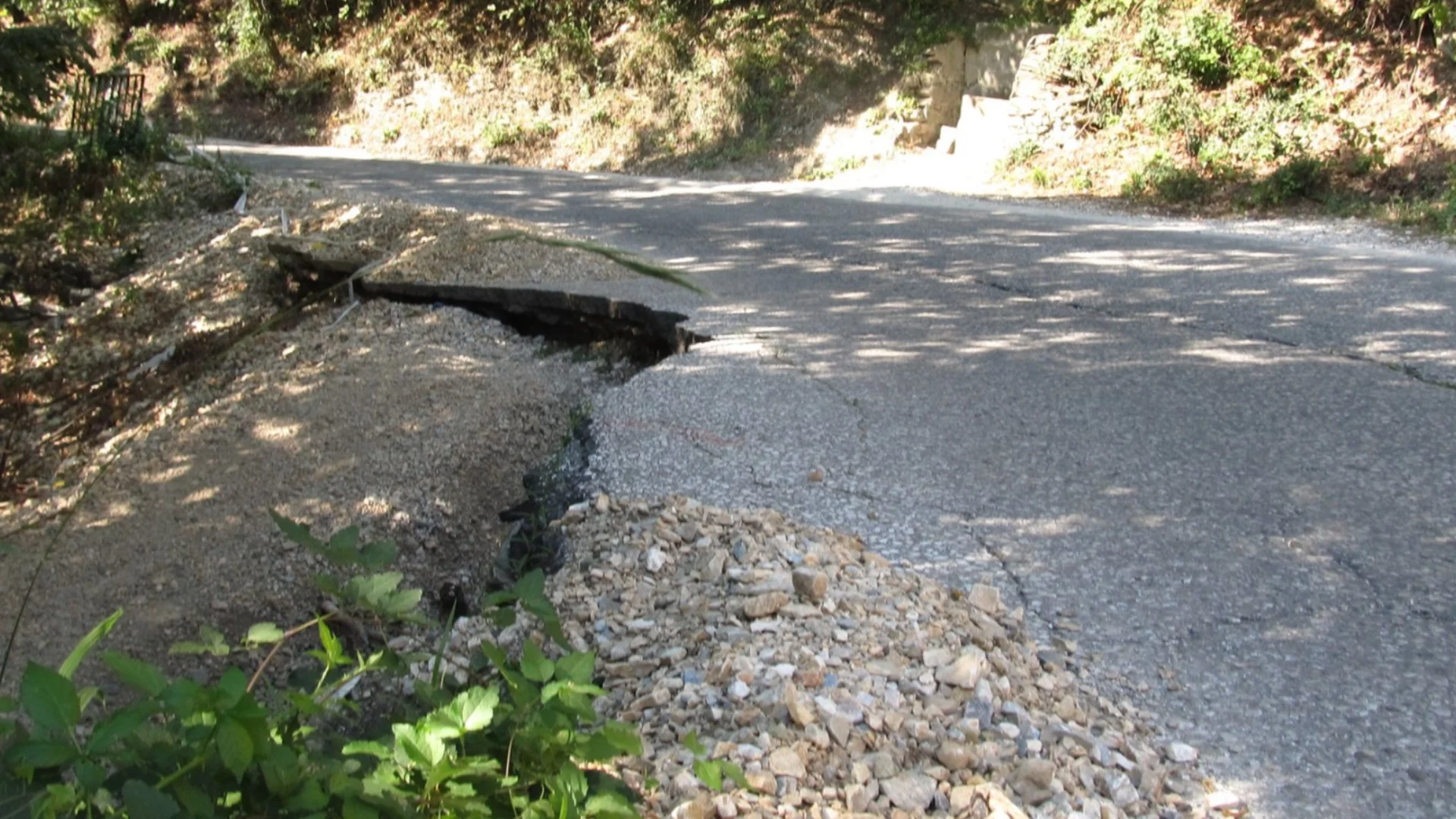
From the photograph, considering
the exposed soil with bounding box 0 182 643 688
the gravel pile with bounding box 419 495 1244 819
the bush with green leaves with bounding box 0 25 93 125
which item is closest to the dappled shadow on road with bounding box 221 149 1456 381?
the exposed soil with bounding box 0 182 643 688

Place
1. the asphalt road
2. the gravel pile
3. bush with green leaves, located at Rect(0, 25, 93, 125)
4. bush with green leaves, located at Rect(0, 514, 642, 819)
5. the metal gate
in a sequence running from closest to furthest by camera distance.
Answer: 1. bush with green leaves, located at Rect(0, 514, 642, 819)
2. the gravel pile
3. the asphalt road
4. bush with green leaves, located at Rect(0, 25, 93, 125)
5. the metal gate

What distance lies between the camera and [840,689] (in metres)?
2.75

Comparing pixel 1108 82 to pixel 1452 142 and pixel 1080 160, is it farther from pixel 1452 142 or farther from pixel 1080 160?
pixel 1452 142

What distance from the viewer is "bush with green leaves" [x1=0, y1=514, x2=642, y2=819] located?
1.80 meters

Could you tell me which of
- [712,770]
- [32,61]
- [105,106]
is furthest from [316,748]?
[105,106]

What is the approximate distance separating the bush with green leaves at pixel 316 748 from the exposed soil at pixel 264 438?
7.67 feet

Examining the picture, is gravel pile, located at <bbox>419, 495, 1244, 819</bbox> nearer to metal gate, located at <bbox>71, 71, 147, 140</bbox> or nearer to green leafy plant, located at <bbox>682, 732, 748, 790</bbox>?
green leafy plant, located at <bbox>682, 732, 748, 790</bbox>

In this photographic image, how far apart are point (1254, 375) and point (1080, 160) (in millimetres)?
7514

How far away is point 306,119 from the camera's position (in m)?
20.3

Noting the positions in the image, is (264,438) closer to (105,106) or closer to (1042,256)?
(1042,256)

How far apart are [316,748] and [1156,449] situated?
3.43 m

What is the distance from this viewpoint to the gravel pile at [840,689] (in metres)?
2.48

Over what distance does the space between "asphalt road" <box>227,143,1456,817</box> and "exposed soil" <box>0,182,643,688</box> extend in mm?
747

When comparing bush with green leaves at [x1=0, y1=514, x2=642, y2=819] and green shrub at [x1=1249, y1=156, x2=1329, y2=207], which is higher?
green shrub at [x1=1249, y1=156, x2=1329, y2=207]
